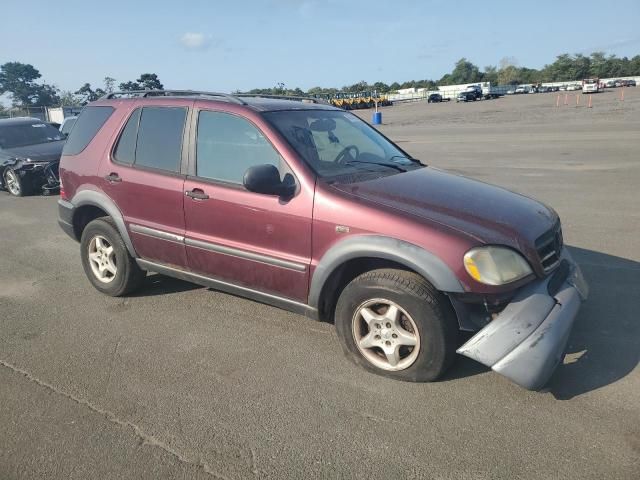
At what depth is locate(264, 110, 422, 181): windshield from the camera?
3736mm

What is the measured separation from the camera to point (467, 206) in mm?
3350

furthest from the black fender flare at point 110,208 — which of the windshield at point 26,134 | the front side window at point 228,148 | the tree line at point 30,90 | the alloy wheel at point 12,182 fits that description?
the tree line at point 30,90

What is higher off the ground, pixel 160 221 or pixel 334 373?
pixel 160 221

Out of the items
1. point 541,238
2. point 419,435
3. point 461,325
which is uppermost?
point 541,238

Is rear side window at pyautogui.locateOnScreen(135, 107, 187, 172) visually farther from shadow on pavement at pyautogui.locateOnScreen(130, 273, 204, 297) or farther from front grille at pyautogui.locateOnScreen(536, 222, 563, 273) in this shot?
front grille at pyautogui.locateOnScreen(536, 222, 563, 273)

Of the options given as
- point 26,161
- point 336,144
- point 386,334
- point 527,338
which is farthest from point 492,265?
point 26,161

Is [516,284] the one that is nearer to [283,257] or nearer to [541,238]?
[541,238]

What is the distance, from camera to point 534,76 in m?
122

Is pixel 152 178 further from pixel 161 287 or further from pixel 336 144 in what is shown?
pixel 336 144

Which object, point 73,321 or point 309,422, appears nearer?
point 309,422

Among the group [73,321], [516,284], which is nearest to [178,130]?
[73,321]

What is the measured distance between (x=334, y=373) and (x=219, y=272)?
125 cm

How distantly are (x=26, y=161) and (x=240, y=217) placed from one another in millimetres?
9387

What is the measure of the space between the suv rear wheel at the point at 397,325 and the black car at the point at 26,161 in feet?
32.5
